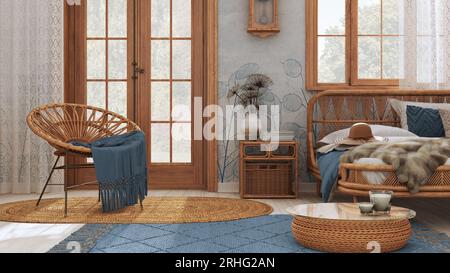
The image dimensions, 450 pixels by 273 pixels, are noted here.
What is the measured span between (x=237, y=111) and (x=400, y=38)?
1.57m

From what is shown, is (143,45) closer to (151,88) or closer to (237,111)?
(151,88)

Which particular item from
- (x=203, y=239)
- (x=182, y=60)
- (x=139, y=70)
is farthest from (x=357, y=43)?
(x=203, y=239)

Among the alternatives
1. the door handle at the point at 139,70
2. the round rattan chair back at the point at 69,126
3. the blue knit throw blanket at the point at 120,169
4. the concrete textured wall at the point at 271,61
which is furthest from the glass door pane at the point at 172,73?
the blue knit throw blanket at the point at 120,169

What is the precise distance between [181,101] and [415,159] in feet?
8.65

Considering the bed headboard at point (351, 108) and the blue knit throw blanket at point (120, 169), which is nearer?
the blue knit throw blanket at point (120, 169)

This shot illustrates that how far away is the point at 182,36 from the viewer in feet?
17.2

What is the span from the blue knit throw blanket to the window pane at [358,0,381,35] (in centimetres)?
238

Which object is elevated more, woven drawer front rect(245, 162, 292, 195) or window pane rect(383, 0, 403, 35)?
window pane rect(383, 0, 403, 35)

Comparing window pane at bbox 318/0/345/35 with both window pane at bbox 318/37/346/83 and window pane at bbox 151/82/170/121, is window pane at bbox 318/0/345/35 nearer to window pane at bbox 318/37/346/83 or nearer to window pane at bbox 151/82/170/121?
window pane at bbox 318/37/346/83

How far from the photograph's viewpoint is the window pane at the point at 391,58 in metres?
5.06

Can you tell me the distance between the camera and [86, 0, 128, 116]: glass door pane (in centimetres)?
523

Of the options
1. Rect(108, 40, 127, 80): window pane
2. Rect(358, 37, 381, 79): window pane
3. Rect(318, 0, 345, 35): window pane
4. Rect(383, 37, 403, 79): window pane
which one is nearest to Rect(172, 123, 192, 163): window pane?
Rect(108, 40, 127, 80): window pane

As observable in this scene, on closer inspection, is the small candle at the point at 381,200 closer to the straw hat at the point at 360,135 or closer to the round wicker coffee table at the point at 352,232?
the round wicker coffee table at the point at 352,232

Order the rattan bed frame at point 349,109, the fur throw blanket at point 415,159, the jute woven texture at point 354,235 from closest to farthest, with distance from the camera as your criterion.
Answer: the jute woven texture at point 354,235 → the fur throw blanket at point 415,159 → the rattan bed frame at point 349,109
